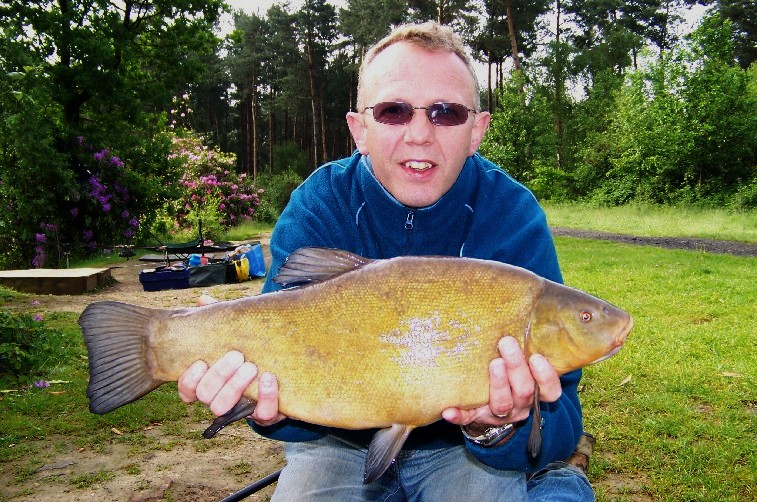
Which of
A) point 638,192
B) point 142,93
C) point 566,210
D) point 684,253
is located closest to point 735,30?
point 638,192

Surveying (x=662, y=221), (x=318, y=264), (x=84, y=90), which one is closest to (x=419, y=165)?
(x=318, y=264)

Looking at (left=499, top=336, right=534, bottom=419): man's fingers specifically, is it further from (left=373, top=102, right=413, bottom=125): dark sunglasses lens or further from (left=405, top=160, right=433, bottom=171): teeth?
(left=373, top=102, right=413, bottom=125): dark sunglasses lens

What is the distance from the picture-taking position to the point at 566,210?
25312 mm

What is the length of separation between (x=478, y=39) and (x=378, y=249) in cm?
2932

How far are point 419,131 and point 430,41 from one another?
377 millimetres

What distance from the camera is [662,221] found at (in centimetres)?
1956

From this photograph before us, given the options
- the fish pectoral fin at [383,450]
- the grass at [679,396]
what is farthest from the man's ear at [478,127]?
the grass at [679,396]

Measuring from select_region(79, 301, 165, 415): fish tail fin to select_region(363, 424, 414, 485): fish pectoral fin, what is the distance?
669 millimetres

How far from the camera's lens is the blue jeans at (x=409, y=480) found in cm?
218

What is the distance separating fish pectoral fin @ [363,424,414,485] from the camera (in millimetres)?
1722

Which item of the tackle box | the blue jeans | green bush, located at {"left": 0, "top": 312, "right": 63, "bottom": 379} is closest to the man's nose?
the blue jeans

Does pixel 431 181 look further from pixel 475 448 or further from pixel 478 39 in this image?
pixel 478 39

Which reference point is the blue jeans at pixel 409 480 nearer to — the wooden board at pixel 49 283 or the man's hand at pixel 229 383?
the man's hand at pixel 229 383

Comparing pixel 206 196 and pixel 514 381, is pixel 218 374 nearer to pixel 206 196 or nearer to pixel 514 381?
pixel 514 381
